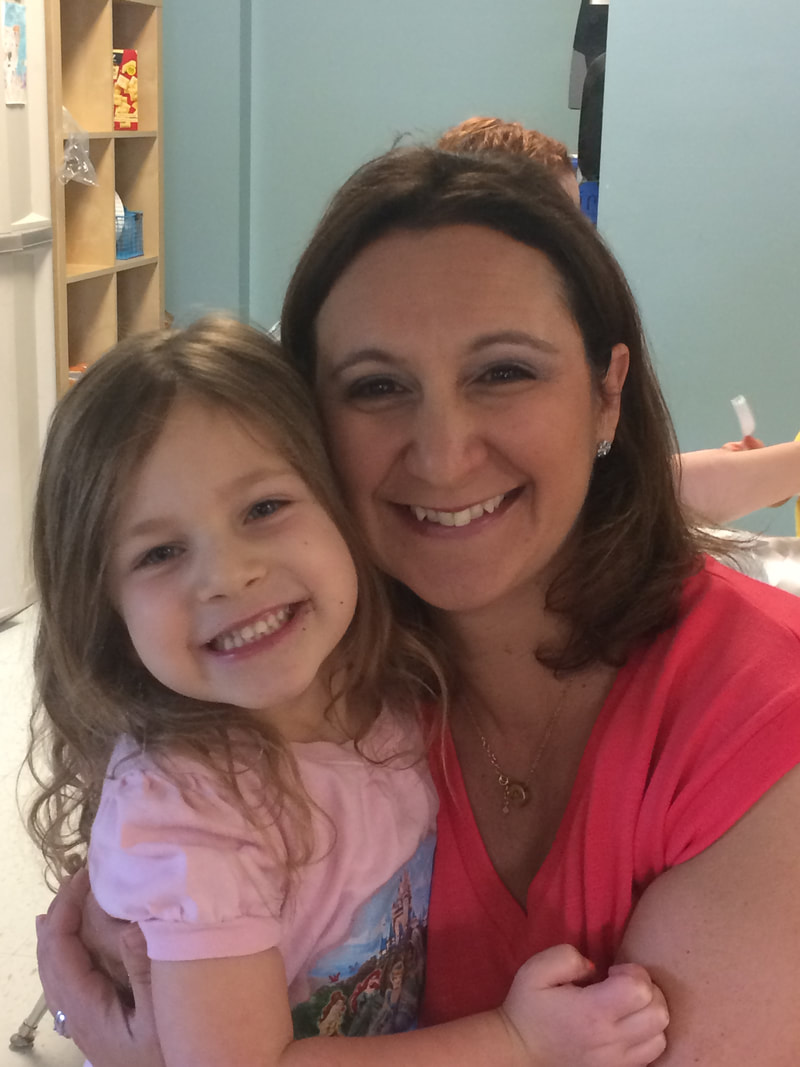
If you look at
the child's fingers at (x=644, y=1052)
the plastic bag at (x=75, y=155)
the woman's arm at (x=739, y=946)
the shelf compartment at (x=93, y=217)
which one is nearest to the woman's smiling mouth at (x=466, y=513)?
the woman's arm at (x=739, y=946)

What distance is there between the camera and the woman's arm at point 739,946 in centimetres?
79

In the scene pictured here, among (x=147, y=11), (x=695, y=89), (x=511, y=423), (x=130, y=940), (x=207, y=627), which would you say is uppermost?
(x=147, y=11)

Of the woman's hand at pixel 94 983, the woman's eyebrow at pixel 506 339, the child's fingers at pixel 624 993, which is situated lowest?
the woman's hand at pixel 94 983

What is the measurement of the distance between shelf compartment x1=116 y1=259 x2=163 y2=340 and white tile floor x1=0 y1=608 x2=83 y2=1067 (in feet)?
6.65

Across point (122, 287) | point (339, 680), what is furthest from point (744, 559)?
point (122, 287)

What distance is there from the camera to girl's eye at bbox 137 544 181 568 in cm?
93

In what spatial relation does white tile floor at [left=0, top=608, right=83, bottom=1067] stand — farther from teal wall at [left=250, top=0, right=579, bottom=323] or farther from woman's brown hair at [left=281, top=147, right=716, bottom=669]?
teal wall at [left=250, top=0, right=579, bottom=323]

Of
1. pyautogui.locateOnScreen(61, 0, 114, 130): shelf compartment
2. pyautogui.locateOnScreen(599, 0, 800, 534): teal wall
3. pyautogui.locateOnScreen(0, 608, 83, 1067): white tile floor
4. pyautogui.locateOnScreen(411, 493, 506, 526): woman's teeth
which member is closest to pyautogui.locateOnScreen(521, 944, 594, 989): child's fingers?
pyautogui.locateOnScreen(411, 493, 506, 526): woman's teeth

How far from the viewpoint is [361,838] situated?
0.99 m

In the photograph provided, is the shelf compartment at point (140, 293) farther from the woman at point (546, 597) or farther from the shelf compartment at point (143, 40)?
the woman at point (546, 597)

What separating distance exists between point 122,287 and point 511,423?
13.1 feet

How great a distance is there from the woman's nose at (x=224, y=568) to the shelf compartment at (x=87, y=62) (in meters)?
3.52

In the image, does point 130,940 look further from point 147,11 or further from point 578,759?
point 147,11

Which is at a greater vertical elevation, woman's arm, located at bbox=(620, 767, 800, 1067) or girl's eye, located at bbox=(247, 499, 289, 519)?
girl's eye, located at bbox=(247, 499, 289, 519)
